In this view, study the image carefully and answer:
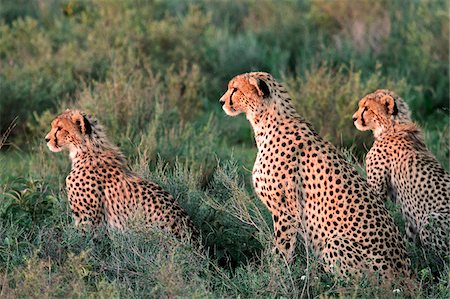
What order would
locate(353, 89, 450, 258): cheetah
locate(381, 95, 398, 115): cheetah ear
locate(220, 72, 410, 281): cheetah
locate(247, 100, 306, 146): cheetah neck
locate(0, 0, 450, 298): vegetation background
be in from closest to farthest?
1. locate(0, 0, 450, 298): vegetation background
2. locate(220, 72, 410, 281): cheetah
3. locate(247, 100, 306, 146): cheetah neck
4. locate(353, 89, 450, 258): cheetah
5. locate(381, 95, 398, 115): cheetah ear

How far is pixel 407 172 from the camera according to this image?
19.0 ft

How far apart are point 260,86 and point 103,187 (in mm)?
1118

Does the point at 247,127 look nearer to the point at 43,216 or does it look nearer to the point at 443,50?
the point at 443,50

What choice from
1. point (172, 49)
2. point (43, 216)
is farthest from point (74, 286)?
point (172, 49)

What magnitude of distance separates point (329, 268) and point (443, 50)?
19.7 feet

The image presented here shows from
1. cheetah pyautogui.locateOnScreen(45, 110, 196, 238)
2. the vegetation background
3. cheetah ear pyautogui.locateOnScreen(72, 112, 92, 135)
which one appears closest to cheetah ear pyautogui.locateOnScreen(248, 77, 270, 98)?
the vegetation background

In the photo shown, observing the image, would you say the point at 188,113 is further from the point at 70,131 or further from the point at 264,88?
the point at 264,88

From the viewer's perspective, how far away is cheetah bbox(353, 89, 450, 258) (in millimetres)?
5504

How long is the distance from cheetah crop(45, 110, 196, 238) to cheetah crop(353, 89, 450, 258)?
4.37 ft

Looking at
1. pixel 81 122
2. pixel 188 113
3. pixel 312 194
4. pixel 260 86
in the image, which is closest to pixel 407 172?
pixel 312 194

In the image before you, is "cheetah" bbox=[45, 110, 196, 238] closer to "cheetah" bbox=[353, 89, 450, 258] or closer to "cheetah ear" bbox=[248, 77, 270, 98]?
"cheetah ear" bbox=[248, 77, 270, 98]

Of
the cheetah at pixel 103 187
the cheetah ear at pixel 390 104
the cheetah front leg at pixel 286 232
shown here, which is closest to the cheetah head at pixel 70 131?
the cheetah at pixel 103 187

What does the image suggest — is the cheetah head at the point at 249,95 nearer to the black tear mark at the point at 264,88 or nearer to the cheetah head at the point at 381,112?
the black tear mark at the point at 264,88

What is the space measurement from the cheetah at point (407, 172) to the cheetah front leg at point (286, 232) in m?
0.83
